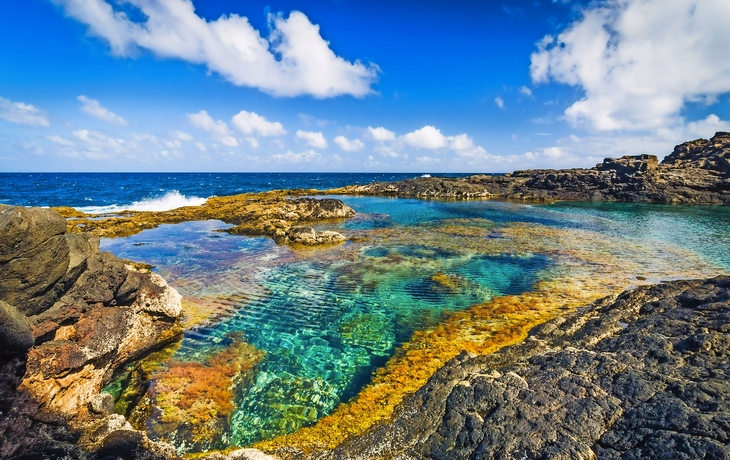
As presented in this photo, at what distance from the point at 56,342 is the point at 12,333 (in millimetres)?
1972

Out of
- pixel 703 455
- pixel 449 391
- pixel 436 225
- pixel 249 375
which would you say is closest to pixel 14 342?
pixel 249 375

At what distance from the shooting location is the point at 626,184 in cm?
7644

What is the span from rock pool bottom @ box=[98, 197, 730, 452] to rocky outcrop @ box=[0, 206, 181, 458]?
1568 mm

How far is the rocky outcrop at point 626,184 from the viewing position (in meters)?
69.8

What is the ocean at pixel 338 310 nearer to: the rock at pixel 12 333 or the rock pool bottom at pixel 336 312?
the rock pool bottom at pixel 336 312

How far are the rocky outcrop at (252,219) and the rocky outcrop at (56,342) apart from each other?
2029 cm

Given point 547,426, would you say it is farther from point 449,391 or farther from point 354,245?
point 354,245

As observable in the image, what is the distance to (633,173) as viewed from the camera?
7694 cm

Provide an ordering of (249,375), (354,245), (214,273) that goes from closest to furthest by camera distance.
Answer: (249,375) < (214,273) < (354,245)

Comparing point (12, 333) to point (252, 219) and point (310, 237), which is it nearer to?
point (310, 237)

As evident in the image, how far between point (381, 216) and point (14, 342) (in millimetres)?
43883

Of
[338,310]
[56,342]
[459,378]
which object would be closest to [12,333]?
[56,342]

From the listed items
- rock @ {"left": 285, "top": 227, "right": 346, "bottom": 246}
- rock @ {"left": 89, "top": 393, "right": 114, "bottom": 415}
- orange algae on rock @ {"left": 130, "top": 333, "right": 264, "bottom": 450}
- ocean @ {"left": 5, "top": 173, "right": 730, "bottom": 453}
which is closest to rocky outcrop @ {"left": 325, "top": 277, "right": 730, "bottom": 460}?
ocean @ {"left": 5, "top": 173, "right": 730, "bottom": 453}

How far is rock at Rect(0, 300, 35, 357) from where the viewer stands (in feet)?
20.6
